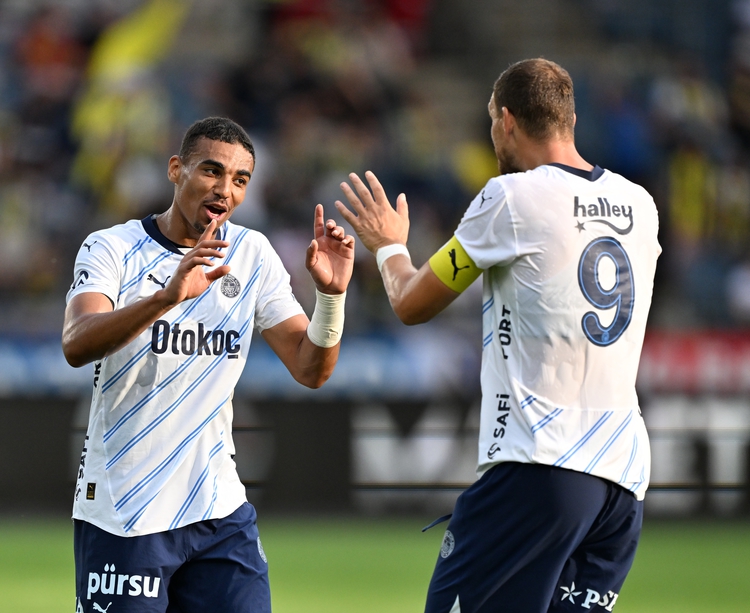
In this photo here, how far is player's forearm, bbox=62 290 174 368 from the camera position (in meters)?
3.96

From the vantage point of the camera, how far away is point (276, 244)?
12562 millimetres

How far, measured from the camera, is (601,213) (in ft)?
13.7

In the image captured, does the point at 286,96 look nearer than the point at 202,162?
No

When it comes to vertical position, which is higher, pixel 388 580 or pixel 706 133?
pixel 706 133

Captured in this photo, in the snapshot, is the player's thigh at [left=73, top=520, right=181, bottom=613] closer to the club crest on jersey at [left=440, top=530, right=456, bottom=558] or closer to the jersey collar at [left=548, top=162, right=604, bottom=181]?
the club crest on jersey at [left=440, top=530, right=456, bottom=558]

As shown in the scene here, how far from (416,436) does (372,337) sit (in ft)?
3.59

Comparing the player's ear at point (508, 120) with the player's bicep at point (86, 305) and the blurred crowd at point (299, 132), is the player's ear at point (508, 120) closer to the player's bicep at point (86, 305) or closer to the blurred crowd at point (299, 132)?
the player's bicep at point (86, 305)

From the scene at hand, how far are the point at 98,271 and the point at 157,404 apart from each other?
53 centimetres

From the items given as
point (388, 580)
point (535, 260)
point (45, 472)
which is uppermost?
point (535, 260)

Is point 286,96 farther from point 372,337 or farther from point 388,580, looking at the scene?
point 388,580

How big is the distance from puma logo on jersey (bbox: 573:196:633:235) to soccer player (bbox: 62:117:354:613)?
0.94 metres

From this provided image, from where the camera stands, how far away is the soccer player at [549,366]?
4051 millimetres

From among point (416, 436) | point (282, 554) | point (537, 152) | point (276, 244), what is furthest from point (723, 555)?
point (537, 152)

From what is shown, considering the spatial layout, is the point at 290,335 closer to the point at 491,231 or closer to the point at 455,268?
the point at 455,268
